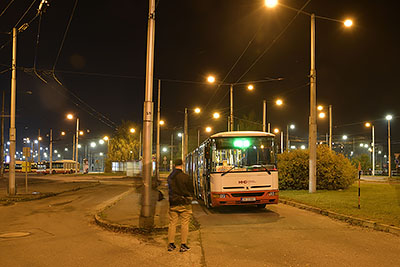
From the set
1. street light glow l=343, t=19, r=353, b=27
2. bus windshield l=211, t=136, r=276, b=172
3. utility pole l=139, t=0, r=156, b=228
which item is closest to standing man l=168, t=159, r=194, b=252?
utility pole l=139, t=0, r=156, b=228

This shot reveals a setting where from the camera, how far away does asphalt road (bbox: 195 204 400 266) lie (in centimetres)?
655

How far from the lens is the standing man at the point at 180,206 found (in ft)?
24.1

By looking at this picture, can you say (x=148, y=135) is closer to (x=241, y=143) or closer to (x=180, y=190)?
(x=180, y=190)

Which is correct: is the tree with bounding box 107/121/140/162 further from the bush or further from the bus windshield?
the bus windshield

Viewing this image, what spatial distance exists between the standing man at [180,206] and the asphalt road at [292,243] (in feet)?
2.05

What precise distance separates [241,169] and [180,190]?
17.8 feet

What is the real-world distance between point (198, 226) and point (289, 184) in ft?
44.0

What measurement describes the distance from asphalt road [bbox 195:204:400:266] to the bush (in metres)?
10.1

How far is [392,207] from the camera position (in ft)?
41.9

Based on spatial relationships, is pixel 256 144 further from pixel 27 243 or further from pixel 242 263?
pixel 27 243

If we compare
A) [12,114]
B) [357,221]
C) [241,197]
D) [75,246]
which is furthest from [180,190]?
[12,114]

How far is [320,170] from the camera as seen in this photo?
2128 centimetres

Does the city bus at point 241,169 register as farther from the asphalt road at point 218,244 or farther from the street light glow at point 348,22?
the street light glow at point 348,22

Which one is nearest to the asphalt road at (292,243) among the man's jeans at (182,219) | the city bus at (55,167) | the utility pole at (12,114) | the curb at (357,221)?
the curb at (357,221)
